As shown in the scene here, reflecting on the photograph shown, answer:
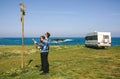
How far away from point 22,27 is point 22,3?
76.5 inches

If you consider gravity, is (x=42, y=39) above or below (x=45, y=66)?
above

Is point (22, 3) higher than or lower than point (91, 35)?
higher

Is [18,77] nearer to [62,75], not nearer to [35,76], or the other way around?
[35,76]

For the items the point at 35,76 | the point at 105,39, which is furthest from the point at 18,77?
the point at 105,39

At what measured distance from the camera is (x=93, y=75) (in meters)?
12.9

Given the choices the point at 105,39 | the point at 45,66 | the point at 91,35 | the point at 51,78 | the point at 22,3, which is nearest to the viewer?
the point at 51,78

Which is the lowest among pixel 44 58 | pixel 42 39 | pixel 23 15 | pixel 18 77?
pixel 18 77

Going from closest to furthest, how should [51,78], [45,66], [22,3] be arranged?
[51,78]
[45,66]
[22,3]

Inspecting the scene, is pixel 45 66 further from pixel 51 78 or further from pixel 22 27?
pixel 22 27

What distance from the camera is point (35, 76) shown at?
505 inches

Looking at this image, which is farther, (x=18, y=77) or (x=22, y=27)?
(x=22, y=27)

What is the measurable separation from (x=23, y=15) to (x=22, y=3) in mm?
977

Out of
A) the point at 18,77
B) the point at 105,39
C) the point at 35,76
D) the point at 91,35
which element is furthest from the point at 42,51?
the point at 91,35

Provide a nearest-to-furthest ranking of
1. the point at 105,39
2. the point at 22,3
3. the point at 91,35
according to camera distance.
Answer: the point at 22,3, the point at 105,39, the point at 91,35
